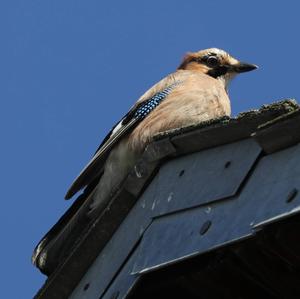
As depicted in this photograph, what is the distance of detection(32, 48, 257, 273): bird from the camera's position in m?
6.77

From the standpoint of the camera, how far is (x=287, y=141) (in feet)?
13.3

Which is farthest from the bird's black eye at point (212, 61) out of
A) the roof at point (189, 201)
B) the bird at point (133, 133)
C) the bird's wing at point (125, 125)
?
the roof at point (189, 201)

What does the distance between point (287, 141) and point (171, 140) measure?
3.39 feet

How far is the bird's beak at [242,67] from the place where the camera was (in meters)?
11.1

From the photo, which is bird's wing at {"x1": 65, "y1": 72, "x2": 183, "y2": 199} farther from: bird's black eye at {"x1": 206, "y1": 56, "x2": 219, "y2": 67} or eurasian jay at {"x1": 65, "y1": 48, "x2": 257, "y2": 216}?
bird's black eye at {"x1": 206, "y1": 56, "x2": 219, "y2": 67}

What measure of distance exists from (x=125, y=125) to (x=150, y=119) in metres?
0.23

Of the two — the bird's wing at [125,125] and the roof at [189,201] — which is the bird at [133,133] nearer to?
the bird's wing at [125,125]

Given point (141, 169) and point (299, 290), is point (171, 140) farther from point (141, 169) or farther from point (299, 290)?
point (299, 290)

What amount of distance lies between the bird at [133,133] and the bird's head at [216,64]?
31 centimetres

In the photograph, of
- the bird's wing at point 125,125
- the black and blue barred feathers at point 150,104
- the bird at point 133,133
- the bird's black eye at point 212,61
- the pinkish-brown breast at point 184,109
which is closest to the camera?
the bird at point 133,133

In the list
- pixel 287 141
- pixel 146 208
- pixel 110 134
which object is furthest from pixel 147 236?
pixel 110 134

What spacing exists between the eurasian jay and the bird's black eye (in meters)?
0.84

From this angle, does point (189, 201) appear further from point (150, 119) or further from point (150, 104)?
point (150, 104)

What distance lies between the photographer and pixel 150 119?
873cm
